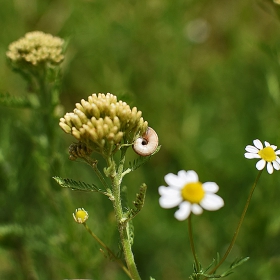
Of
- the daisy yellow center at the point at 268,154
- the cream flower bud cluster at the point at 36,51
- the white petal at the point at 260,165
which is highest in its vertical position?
the cream flower bud cluster at the point at 36,51

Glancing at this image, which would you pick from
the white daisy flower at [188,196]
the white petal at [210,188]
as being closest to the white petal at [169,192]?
the white daisy flower at [188,196]

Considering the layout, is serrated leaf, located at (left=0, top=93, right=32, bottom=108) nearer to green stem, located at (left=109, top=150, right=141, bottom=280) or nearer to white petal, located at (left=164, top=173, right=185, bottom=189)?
green stem, located at (left=109, top=150, right=141, bottom=280)

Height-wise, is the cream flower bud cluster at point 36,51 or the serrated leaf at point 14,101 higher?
the cream flower bud cluster at point 36,51

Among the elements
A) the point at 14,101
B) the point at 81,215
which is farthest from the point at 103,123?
the point at 14,101

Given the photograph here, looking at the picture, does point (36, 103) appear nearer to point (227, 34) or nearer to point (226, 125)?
point (226, 125)

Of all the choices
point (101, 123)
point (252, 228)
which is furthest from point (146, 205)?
point (101, 123)

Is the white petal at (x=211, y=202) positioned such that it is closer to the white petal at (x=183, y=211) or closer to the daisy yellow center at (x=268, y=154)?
the white petal at (x=183, y=211)
